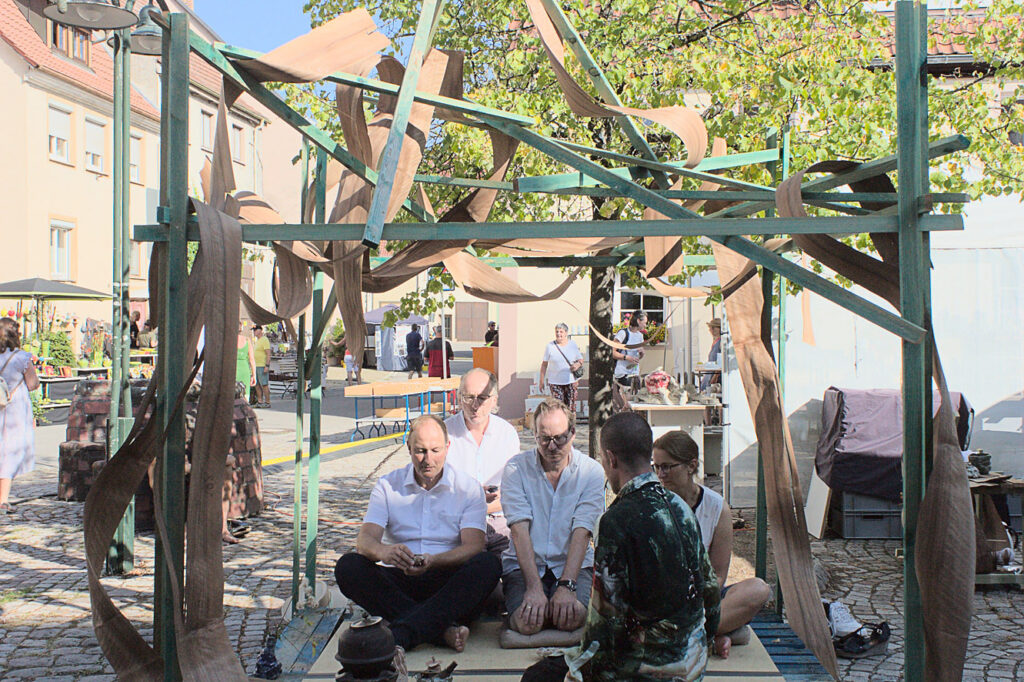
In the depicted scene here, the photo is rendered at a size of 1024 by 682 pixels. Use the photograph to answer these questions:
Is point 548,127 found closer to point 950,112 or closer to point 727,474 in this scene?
point 727,474

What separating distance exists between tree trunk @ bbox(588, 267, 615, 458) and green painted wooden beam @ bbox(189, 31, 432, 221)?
19.5 ft

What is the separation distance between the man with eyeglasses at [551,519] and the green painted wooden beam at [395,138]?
7.51ft

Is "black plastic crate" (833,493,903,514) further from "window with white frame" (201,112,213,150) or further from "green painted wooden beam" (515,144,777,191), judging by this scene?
"window with white frame" (201,112,213,150)

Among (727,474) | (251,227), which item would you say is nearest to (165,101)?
(251,227)

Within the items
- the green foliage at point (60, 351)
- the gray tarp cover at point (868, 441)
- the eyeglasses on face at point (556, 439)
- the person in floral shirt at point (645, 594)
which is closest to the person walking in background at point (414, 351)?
the green foliage at point (60, 351)

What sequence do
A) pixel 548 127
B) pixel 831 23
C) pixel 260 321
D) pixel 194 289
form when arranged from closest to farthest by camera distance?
1. pixel 194 289
2. pixel 260 321
3. pixel 548 127
4. pixel 831 23

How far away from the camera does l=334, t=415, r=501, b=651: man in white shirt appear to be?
4.56 meters

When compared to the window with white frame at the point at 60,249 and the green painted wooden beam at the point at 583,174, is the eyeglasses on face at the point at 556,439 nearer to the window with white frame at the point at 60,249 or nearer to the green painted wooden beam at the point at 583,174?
the green painted wooden beam at the point at 583,174

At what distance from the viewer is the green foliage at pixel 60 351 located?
76.7 ft

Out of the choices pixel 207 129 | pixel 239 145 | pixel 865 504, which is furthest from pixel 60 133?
pixel 865 504

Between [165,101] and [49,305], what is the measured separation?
27.3m

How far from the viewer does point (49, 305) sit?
27.4 metres

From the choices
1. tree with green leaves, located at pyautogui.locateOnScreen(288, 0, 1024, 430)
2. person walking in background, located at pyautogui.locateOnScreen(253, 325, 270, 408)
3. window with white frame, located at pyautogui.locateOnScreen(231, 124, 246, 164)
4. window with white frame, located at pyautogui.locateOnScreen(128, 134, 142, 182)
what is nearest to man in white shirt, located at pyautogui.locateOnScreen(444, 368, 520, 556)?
tree with green leaves, located at pyautogui.locateOnScreen(288, 0, 1024, 430)

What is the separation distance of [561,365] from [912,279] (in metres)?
12.1
